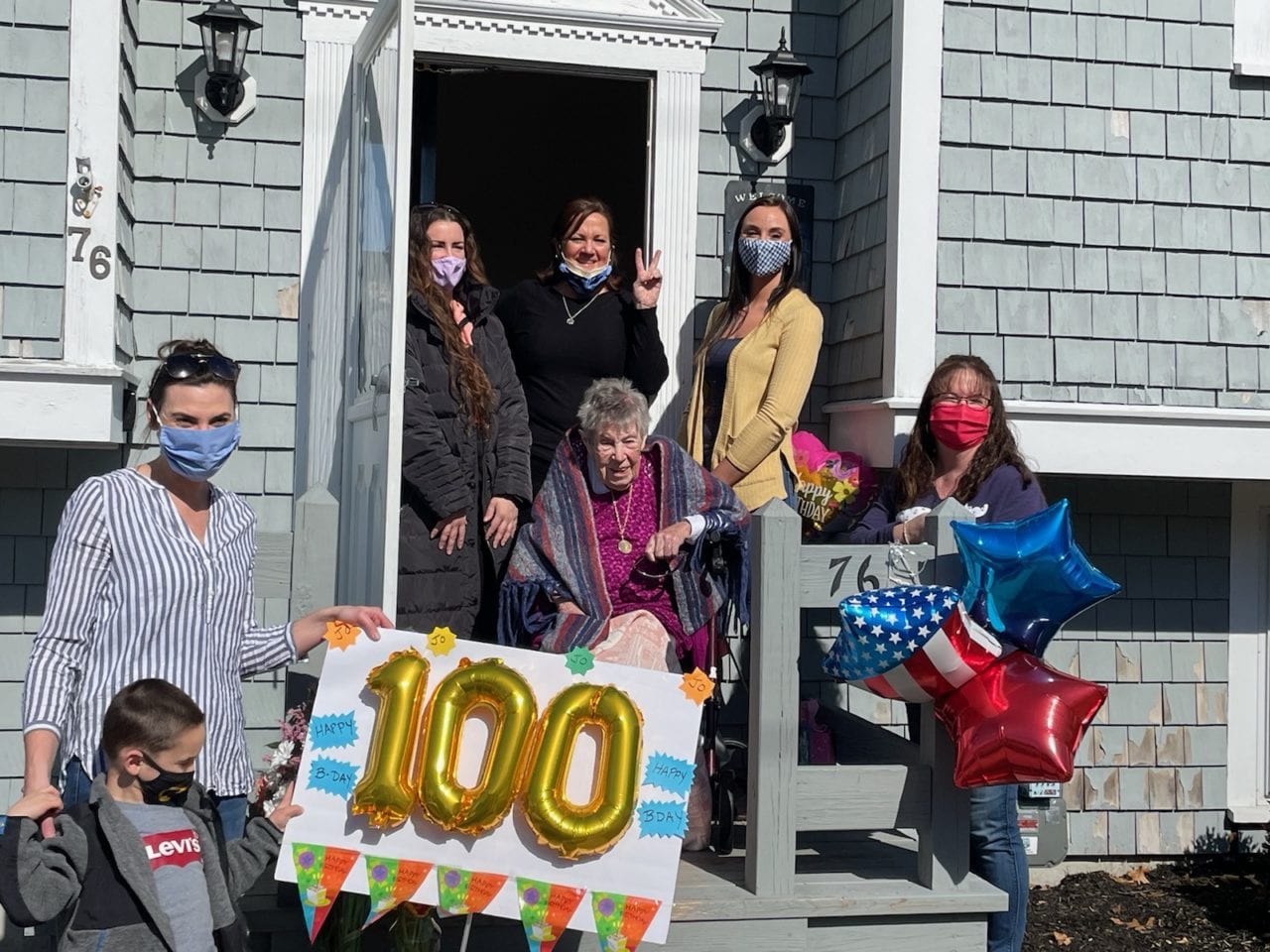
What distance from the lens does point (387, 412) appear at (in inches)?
157

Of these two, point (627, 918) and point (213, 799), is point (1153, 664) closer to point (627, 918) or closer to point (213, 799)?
point (627, 918)

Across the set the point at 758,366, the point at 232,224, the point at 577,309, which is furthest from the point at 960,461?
the point at 232,224

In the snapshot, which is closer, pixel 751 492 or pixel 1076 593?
pixel 1076 593

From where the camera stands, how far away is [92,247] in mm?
4805

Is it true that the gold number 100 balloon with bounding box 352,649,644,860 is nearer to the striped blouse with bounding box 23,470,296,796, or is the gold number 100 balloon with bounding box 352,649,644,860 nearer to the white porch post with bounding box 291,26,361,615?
the striped blouse with bounding box 23,470,296,796

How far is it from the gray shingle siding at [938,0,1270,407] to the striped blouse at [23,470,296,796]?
308 centimetres

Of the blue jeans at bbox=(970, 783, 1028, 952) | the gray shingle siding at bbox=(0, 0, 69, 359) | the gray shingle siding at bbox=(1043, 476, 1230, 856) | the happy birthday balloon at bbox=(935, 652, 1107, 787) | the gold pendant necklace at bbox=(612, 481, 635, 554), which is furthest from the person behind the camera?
the gray shingle siding at bbox=(1043, 476, 1230, 856)

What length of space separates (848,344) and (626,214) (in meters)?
3.25

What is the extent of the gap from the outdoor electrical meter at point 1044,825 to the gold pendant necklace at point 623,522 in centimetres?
220

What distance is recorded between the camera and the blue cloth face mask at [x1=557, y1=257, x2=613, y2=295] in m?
4.75

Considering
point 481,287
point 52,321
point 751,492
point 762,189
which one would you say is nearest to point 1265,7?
point 762,189

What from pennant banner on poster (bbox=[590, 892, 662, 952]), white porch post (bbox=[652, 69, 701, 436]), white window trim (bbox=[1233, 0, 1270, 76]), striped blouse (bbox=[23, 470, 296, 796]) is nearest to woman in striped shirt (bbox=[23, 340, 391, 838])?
striped blouse (bbox=[23, 470, 296, 796])

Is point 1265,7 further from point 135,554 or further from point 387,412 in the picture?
point 135,554

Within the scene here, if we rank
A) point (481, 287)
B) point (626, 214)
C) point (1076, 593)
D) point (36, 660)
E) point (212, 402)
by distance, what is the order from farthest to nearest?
point (626, 214) → point (481, 287) → point (1076, 593) → point (212, 402) → point (36, 660)
